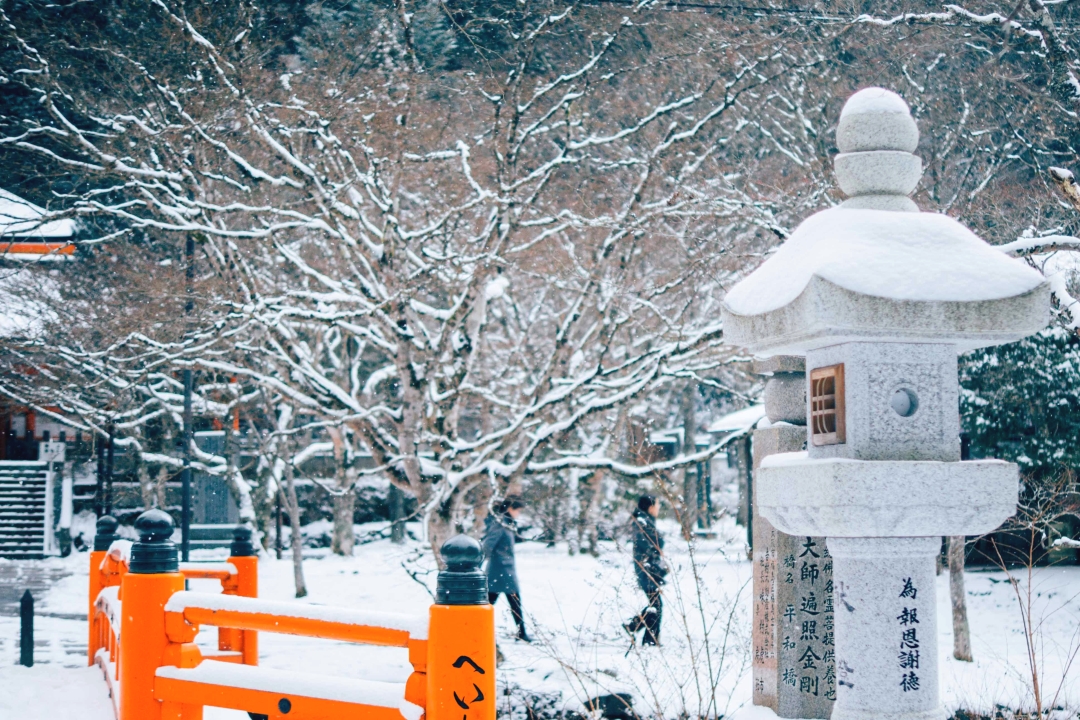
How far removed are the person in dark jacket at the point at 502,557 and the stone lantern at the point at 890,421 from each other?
6553mm

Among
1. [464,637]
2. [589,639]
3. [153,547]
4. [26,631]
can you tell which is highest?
[153,547]

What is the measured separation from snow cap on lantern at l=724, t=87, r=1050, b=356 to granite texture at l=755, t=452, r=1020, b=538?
2.20 feet

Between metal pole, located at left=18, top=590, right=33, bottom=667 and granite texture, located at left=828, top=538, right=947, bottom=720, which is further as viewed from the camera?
metal pole, located at left=18, top=590, right=33, bottom=667

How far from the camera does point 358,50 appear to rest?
44.8 ft

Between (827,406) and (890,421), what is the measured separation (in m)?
0.38

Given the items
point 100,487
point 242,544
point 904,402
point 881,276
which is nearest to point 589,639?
point 242,544

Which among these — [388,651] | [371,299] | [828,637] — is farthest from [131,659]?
[388,651]

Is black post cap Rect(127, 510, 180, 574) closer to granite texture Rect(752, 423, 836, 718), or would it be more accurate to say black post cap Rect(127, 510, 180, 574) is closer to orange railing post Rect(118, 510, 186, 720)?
orange railing post Rect(118, 510, 186, 720)

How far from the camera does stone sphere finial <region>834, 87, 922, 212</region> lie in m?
5.60

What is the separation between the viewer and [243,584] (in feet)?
25.0

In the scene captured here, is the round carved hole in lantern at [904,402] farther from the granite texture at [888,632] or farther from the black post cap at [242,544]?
the black post cap at [242,544]

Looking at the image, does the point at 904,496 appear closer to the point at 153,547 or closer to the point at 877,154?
the point at 877,154

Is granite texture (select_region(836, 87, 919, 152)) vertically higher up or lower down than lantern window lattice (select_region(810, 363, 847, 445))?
higher up

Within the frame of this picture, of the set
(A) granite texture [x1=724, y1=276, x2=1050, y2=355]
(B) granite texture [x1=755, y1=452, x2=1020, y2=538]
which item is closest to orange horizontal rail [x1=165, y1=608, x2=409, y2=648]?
(B) granite texture [x1=755, y1=452, x2=1020, y2=538]
